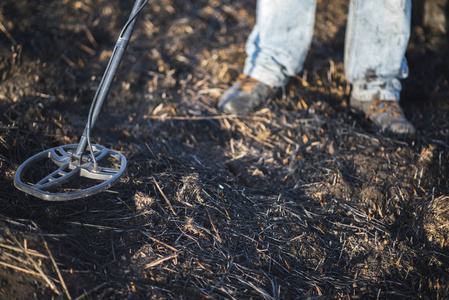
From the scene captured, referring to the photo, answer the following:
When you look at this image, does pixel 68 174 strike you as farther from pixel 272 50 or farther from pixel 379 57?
pixel 379 57

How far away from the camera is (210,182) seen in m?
1.71

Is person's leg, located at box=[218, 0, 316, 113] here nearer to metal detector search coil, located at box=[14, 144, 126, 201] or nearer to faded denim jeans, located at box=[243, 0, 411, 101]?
faded denim jeans, located at box=[243, 0, 411, 101]

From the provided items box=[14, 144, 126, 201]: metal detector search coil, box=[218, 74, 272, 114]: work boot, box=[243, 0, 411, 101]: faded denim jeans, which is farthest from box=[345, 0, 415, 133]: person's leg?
box=[14, 144, 126, 201]: metal detector search coil

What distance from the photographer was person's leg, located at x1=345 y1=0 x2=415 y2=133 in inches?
86.0

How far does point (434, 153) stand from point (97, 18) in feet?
9.10

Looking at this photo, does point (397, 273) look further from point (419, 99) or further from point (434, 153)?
point (419, 99)

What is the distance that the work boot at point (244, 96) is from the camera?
233cm

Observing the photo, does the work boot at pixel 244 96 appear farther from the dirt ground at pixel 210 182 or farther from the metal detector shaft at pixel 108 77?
the metal detector shaft at pixel 108 77

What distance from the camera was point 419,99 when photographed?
261cm

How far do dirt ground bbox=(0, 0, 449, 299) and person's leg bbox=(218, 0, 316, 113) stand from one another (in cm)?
12

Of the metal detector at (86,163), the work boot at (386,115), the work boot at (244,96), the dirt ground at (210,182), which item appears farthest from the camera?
the work boot at (244,96)

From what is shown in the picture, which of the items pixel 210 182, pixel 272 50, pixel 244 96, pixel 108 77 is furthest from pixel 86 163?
pixel 272 50

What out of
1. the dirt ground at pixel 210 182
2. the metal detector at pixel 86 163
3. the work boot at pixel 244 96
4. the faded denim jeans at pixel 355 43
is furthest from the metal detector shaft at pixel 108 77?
the faded denim jeans at pixel 355 43

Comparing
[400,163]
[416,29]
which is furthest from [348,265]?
[416,29]
